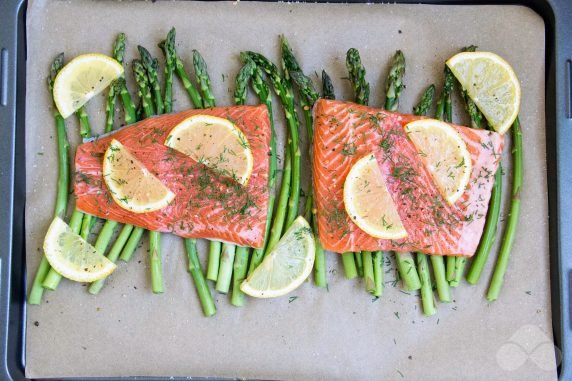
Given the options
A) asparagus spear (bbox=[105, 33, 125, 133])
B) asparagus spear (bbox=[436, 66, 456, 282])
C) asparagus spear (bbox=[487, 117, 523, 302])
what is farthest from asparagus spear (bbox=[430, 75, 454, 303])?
asparagus spear (bbox=[105, 33, 125, 133])

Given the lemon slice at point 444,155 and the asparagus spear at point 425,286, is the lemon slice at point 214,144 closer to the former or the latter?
the lemon slice at point 444,155

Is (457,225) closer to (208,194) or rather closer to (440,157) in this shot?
(440,157)

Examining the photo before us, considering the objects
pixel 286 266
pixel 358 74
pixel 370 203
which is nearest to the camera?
pixel 370 203

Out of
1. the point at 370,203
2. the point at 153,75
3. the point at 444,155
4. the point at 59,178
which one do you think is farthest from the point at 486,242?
the point at 59,178

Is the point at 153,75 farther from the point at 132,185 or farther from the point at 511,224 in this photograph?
the point at 511,224

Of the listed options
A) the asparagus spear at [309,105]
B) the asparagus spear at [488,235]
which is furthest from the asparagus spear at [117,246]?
the asparagus spear at [488,235]

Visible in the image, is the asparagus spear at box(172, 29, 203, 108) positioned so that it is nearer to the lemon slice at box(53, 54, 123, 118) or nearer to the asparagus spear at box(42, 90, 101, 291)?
the lemon slice at box(53, 54, 123, 118)
